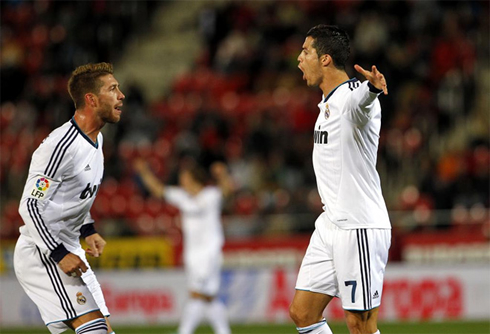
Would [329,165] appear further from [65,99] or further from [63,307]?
[65,99]

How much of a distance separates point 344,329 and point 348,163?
23.1ft

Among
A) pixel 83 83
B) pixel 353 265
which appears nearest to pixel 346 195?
pixel 353 265

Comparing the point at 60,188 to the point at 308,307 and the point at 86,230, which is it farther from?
the point at 308,307

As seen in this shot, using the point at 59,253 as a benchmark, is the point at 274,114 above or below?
above

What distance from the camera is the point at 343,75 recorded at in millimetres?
6090

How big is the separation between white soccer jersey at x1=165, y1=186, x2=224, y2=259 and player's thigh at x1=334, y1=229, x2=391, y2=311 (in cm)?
626

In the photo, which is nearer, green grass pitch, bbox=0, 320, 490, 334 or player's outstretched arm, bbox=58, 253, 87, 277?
player's outstretched arm, bbox=58, 253, 87, 277

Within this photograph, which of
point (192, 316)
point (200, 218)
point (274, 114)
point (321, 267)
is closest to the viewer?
point (321, 267)

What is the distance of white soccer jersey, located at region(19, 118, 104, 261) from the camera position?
5.82 meters

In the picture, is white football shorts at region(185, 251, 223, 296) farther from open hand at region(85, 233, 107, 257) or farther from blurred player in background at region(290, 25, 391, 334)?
blurred player in background at region(290, 25, 391, 334)

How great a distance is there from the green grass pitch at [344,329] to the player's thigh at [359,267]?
20.0 feet

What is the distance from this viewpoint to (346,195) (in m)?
5.96

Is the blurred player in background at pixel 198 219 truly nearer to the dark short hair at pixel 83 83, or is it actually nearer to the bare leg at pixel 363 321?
the dark short hair at pixel 83 83

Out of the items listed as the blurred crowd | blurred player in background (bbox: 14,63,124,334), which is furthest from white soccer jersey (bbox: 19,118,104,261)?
the blurred crowd
